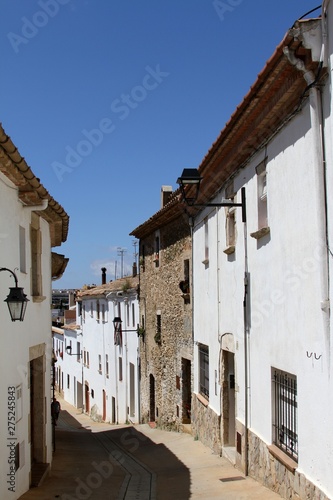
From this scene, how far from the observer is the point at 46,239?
527 inches

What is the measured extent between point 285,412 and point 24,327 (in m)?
4.45

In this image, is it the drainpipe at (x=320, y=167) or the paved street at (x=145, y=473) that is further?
the paved street at (x=145, y=473)

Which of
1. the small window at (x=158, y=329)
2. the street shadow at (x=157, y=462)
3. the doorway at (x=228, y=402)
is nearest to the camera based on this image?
the street shadow at (x=157, y=462)

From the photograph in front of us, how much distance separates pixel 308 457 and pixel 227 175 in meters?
5.97

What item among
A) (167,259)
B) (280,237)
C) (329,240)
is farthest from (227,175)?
(167,259)

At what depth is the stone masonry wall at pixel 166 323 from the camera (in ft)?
59.1

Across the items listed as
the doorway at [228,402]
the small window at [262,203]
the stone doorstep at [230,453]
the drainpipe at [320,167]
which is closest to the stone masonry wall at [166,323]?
the doorway at [228,402]

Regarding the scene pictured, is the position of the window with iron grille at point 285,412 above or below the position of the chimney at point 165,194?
below

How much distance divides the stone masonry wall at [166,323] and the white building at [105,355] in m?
2.24

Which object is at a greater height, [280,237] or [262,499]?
[280,237]

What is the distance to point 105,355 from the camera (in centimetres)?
3262

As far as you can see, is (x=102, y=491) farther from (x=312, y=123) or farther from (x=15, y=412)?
(x=312, y=123)

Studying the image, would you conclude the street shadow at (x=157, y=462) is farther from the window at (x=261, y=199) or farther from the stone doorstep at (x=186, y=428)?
the window at (x=261, y=199)

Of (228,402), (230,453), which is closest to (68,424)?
(228,402)
